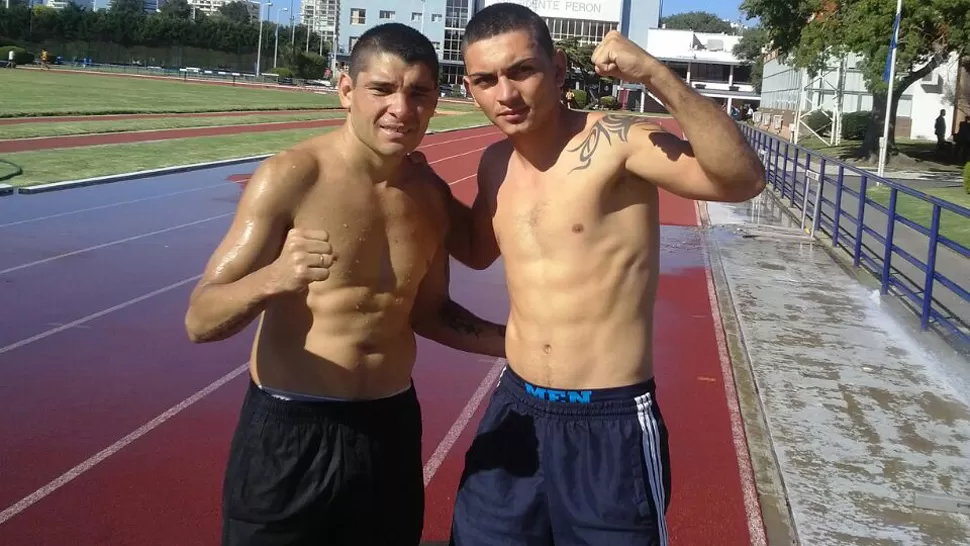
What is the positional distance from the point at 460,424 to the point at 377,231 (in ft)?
10.5

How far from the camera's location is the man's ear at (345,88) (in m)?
2.67

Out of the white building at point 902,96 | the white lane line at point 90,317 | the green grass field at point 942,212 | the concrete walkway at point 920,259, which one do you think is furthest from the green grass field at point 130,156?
the white building at point 902,96

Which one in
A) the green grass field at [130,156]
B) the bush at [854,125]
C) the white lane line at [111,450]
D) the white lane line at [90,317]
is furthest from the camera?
the bush at [854,125]

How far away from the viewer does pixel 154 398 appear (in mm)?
5914

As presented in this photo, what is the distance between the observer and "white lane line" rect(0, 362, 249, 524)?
4359 millimetres

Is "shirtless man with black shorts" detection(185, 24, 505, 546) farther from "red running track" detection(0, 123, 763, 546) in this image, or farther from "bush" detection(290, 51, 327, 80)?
"bush" detection(290, 51, 327, 80)

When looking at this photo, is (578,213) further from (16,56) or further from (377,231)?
(16,56)

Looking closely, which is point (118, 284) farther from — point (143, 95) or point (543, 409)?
point (143, 95)

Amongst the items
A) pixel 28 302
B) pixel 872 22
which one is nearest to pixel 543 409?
pixel 28 302

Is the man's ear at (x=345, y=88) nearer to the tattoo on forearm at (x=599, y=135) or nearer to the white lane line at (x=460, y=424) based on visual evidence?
the tattoo on forearm at (x=599, y=135)

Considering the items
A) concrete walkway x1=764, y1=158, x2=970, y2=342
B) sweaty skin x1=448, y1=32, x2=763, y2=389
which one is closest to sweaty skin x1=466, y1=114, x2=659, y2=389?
sweaty skin x1=448, y1=32, x2=763, y2=389

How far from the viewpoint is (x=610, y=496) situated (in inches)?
102

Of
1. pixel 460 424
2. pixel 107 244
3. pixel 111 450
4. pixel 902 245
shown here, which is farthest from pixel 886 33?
pixel 111 450

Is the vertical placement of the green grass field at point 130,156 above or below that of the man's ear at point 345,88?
below
